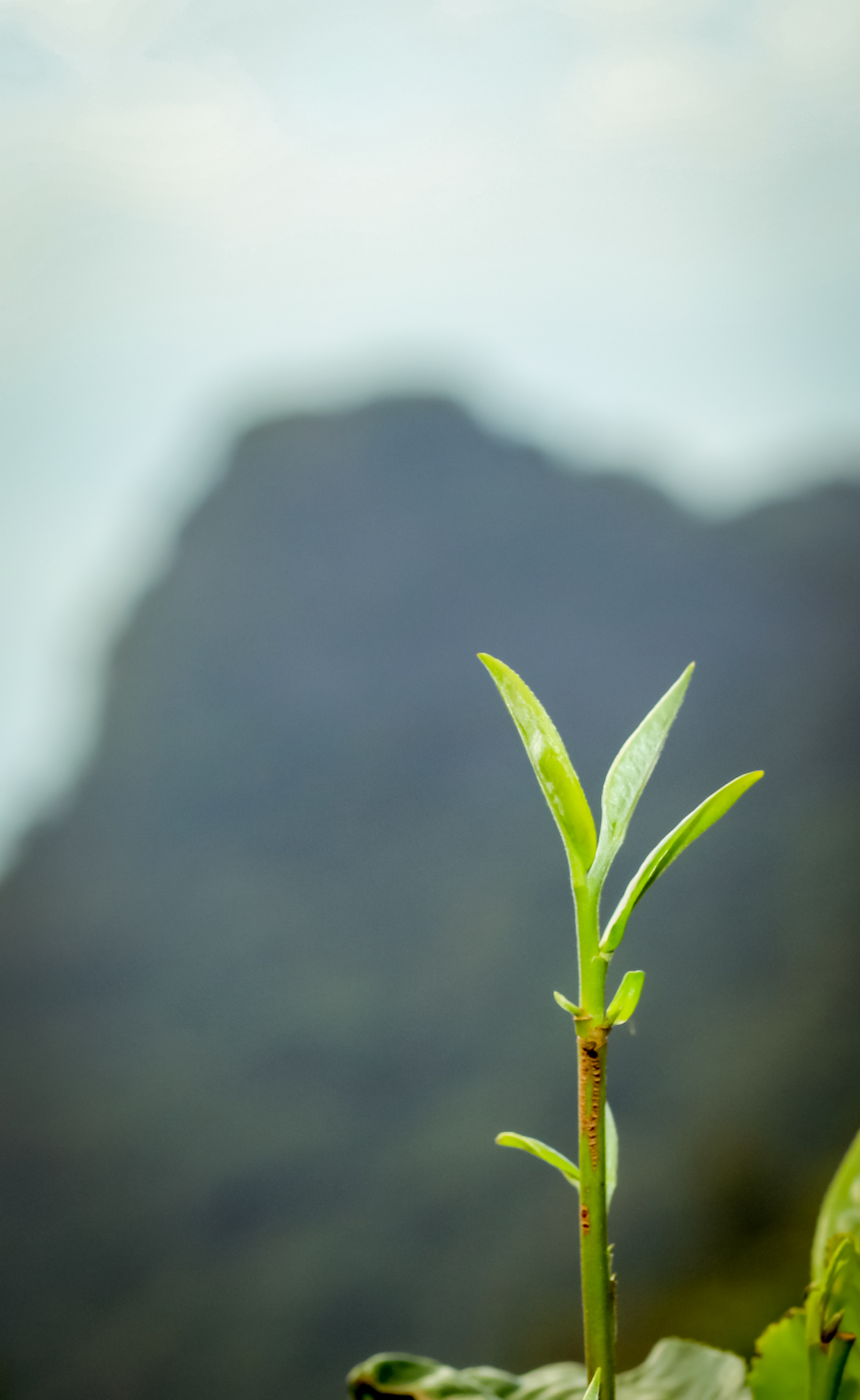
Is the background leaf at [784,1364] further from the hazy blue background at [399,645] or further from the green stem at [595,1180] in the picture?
the hazy blue background at [399,645]

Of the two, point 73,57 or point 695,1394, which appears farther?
point 73,57

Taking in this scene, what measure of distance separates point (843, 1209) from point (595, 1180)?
0.74ft

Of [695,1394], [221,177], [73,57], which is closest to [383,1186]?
[695,1394]

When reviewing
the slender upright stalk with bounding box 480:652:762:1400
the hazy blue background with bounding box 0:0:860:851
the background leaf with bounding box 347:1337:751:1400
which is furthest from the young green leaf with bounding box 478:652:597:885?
the hazy blue background with bounding box 0:0:860:851

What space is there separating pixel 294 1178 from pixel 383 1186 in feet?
0.47

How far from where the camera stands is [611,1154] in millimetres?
226

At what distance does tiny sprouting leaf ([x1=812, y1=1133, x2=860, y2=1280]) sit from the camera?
1.11 ft

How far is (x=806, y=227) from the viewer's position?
129cm

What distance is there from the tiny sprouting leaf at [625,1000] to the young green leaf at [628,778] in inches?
1.0

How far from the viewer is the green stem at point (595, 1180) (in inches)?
7.8

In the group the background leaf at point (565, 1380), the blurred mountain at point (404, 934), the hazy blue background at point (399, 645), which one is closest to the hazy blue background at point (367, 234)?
the hazy blue background at point (399, 645)

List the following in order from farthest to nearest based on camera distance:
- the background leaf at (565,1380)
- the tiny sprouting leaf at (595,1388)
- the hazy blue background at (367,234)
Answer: the hazy blue background at (367,234) < the background leaf at (565,1380) < the tiny sprouting leaf at (595,1388)

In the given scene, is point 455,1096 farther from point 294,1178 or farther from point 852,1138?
point 852,1138

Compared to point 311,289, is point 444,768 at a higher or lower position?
lower
